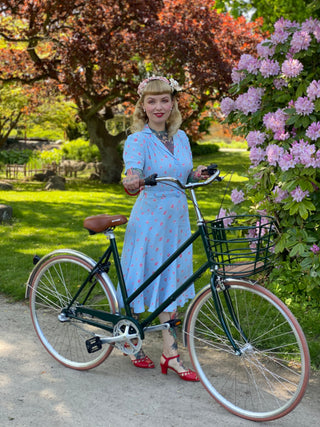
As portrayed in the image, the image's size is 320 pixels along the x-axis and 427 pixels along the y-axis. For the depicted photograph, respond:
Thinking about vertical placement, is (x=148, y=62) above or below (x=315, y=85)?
above

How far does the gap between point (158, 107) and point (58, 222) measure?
6.48m

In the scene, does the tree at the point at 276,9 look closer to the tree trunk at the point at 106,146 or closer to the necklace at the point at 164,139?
the tree trunk at the point at 106,146


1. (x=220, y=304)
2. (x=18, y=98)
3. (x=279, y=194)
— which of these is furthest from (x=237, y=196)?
(x=18, y=98)

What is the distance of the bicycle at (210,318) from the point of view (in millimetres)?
2916

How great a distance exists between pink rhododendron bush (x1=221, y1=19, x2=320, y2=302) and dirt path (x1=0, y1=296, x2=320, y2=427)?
1.19 meters

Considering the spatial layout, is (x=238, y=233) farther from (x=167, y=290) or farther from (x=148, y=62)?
(x=148, y=62)

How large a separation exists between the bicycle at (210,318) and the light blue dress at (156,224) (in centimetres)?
13

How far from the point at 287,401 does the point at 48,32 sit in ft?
44.3

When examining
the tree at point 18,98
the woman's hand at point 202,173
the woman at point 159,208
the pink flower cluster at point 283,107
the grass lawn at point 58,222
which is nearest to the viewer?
the woman's hand at point 202,173

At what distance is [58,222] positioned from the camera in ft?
31.6

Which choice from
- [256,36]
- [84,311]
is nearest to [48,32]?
[256,36]

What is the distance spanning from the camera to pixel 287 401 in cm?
293

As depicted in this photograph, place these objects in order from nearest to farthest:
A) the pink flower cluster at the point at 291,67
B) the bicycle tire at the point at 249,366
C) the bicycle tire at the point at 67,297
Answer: the bicycle tire at the point at 249,366
the bicycle tire at the point at 67,297
the pink flower cluster at the point at 291,67

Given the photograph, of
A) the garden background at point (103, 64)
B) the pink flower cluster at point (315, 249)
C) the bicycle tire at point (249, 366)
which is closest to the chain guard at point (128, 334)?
the bicycle tire at point (249, 366)
